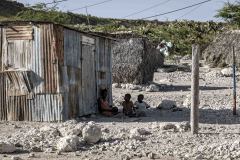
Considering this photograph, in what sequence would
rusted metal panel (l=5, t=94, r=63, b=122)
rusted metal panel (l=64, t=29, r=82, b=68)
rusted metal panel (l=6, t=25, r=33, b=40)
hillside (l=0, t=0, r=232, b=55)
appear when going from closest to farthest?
rusted metal panel (l=5, t=94, r=63, b=122) < rusted metal panel (l=6, t=25, r=33, b=40) < rusted metal panel (l=64, t=29, r=82, b=68) < hillside (l=0, t=0, r=232, b=55)

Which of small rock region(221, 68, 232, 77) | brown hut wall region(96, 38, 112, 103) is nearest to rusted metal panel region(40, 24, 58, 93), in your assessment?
brown hut wall region(96, 38, 112, 103)

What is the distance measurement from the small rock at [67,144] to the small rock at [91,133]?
474 millimetres

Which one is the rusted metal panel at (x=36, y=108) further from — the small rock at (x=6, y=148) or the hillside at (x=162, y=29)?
the hillside at (x=162, y=29)

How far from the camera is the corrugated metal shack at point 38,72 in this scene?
17.0 metres

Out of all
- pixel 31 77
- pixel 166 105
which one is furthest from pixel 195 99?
pixel 166 105

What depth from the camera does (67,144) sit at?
40.4 feet

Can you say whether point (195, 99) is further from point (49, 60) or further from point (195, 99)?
point (49, 60)

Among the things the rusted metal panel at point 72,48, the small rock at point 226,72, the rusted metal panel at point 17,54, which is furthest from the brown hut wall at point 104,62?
the small rock at point 226,72

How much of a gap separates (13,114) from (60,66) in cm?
200

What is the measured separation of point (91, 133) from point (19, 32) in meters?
5.48

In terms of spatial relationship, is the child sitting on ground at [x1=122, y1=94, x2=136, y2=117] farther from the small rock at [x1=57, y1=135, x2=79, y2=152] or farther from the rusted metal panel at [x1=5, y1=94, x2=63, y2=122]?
the small rock at [x1=57, y1=135, x2=79, y2=152]

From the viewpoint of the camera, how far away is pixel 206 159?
1158cm

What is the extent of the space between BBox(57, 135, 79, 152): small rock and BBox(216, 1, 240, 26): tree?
37.3 m

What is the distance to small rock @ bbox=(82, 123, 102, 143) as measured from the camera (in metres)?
13.0
